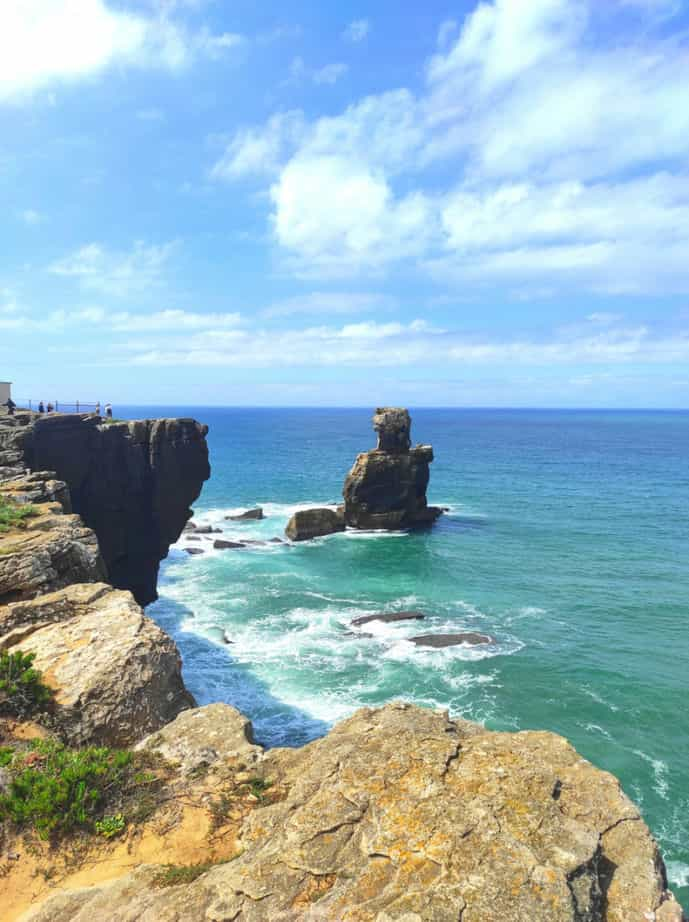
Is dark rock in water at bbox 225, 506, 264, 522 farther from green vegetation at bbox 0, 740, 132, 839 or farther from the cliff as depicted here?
green vegetation at bbox 0, 740, 132, 839

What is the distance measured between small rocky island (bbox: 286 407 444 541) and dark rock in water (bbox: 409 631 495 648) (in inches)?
1264

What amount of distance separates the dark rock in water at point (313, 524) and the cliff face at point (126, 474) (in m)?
19.9

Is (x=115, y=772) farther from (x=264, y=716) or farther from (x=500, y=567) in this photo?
(x=500, y=567)

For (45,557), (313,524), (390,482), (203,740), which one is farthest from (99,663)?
(390,482)

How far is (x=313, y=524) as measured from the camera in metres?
66.3

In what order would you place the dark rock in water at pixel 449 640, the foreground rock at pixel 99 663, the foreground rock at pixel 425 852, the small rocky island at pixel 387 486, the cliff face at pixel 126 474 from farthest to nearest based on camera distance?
1. the small rocky island at pixel 387 486
2. the dark rock in water at pixel 449 640
3. the cliff face at pixel 126 474
4. the foreground rock at pixel 99 663
5. the foreground rock at pixel 425 852

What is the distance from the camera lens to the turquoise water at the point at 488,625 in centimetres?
2794

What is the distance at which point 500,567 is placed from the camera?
53.3 metres

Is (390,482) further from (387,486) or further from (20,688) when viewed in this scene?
(20,688)

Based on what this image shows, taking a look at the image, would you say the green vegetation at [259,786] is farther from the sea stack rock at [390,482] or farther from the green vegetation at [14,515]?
the sea stack rock at [390,482]

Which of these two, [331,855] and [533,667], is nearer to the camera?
[331,855]

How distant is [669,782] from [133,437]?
1424 inches

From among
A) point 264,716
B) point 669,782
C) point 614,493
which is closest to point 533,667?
point 669,782

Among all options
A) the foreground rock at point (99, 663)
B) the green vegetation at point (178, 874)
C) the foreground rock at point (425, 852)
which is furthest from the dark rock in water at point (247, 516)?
the green vegetation at point (178, 874)
